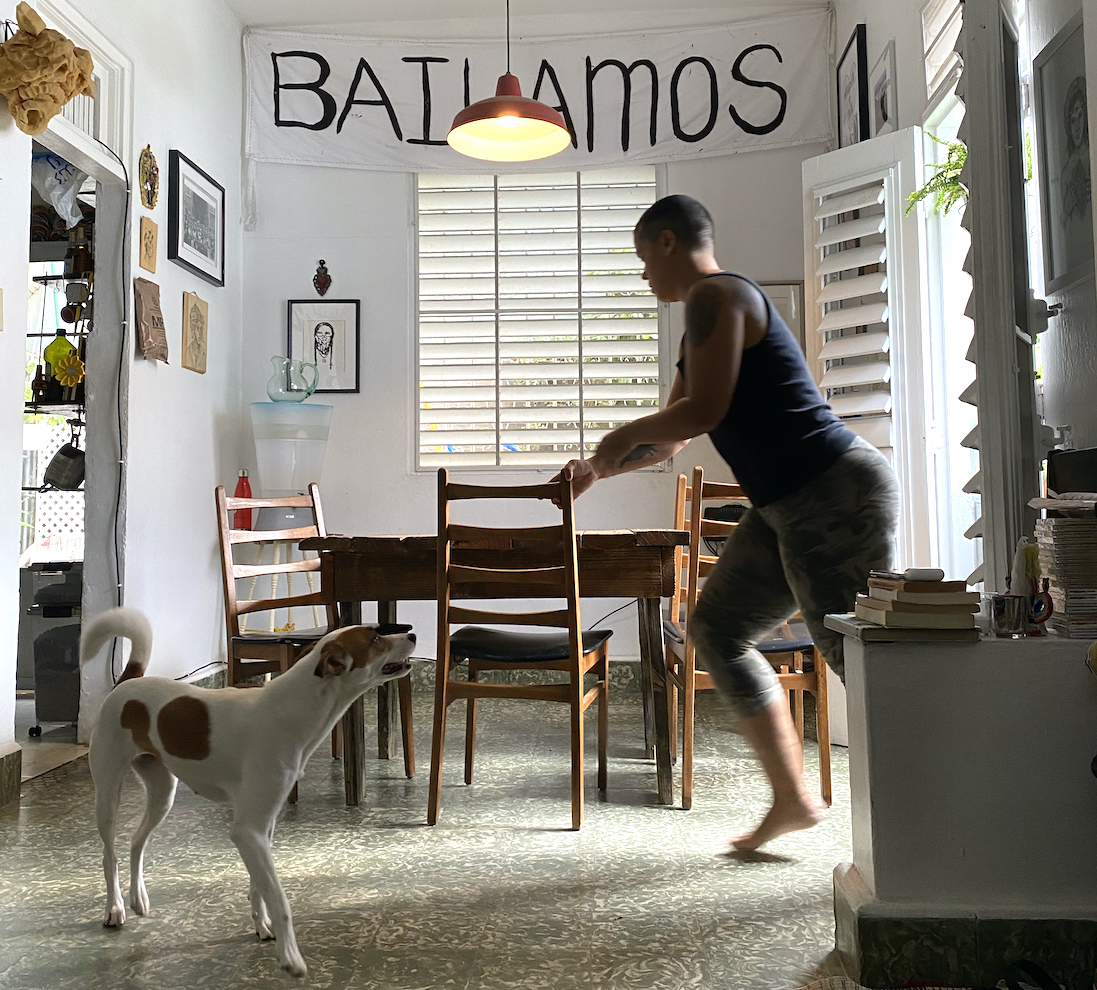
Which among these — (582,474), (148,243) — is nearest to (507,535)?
(582,474)

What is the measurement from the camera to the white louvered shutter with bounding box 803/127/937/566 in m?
3.64

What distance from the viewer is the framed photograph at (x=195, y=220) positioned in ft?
14.5

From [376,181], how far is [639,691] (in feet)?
9.82

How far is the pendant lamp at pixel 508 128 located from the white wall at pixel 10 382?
4.81 ft

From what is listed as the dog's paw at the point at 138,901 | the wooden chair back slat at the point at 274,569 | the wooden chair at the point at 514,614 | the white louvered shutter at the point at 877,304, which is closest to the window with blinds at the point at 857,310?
the white louvered shutter at the point at 877,304

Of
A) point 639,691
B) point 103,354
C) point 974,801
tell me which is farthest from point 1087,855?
point 103,354

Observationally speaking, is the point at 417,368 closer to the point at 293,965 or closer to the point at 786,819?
the point at 786,819

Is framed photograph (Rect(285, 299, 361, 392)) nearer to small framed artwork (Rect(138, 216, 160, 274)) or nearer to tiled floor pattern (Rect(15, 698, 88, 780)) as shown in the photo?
small framed artwork (Rect(138, 216, 160, 274))

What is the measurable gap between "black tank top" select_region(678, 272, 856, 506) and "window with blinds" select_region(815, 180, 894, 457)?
6.47 ft

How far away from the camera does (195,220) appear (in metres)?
4.63

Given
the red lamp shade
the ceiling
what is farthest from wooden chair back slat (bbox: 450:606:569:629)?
the ceiling

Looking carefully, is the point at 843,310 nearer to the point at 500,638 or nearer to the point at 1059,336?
the point at 1059,336

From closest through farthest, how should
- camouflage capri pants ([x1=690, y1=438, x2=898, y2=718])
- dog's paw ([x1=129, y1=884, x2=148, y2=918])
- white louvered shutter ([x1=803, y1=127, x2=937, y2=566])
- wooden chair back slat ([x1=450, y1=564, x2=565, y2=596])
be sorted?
1. camouflage capri pants ([x1=690, y1=438, x2=898, y2=718])
2. dog's paw ([x1=129, y1=884, x2=148, y2=918])
3. wooden chair back slat ([x1=450, y1=564, x2=565, y2=596])
4. white louvered shutter ([x1=803, y1=127, x2=937, y2=566])

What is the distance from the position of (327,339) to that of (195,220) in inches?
35.0
